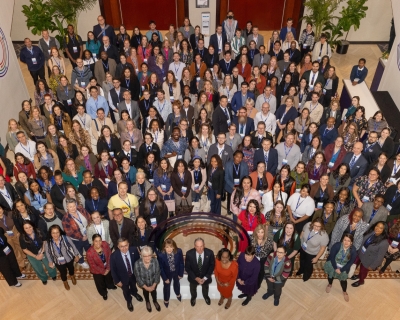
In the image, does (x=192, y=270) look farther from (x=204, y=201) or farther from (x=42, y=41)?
(x=42, y=41)

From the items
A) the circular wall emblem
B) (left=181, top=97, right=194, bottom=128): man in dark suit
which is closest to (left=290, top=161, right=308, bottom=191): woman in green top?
(left=181, top=97, right=194, bottom=128): man in dark suit

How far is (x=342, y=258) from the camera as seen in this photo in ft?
19.7

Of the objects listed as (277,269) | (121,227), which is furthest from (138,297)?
(277,269)

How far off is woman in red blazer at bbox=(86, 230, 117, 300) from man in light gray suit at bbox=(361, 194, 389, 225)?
3839 millimetres

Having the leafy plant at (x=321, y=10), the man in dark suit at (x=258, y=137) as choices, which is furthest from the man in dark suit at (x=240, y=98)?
the leafy plant at (x=321, y=10)

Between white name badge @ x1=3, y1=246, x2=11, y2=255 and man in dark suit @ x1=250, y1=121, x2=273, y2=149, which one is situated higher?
man in dark suit @ x1=250, y1=121, x2=273, y2=149

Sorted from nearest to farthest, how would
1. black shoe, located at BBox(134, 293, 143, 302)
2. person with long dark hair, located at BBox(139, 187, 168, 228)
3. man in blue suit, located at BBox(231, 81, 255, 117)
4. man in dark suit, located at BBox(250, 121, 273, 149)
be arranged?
1. person with long dark hair, located at BBox(139, 187, 168, 228)
2. black shoe, located at BBox(134, 293, 143, 302)
3. man in dark suit, located at BBox(250, 121, 273, 149)
4. man in blue suit, located at BBox(231, 81, 255, 117)

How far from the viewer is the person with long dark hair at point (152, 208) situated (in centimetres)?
641

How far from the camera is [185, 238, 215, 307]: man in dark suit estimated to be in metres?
5.72

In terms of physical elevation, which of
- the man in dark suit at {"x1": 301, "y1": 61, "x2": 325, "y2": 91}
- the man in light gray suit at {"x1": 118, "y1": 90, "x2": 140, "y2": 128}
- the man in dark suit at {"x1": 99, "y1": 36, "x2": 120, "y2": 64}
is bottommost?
the man in light gray suit at {"x1": 118, "y1": 90, "x2": 140, "y2": 128}

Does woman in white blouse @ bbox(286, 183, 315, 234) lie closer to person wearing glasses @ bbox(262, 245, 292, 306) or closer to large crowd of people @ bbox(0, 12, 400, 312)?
large crowd of people @ bbox(0, 12, 400, 312)

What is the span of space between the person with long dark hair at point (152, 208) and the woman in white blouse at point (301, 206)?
1.97m

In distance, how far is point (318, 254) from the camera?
626 centimetres

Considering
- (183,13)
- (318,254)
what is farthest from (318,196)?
(183,13)
